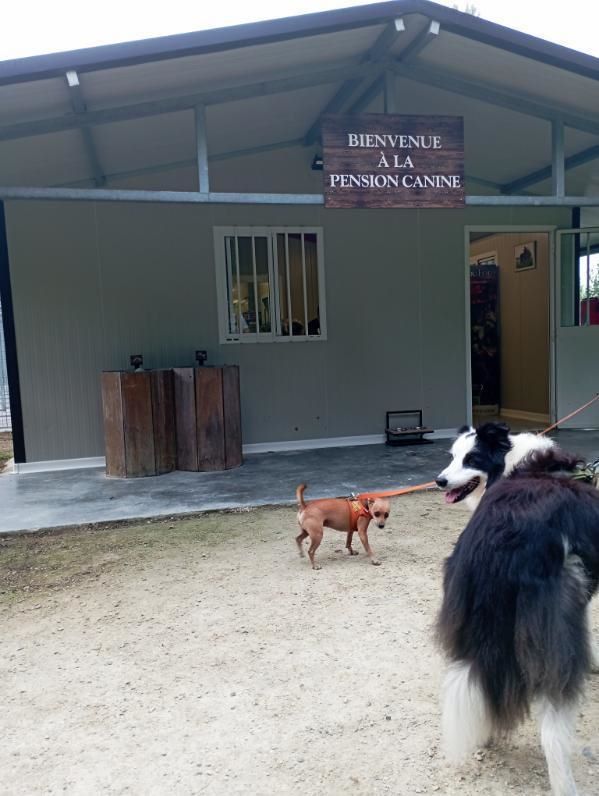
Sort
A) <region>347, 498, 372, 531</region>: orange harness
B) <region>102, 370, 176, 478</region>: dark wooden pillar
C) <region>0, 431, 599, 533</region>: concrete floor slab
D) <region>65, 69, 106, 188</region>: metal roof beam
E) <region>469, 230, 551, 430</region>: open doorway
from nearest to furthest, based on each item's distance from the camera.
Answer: <region>347, 498, 372, 531</region>: orange harness, <region>65, 69, 106, 188</region>: metal roof beam, <region>0, 431, 599, 533</region>: concrete floor slab, <region>102, 370, 176, 478</region>: dark wooden pillar, <region>469, 230, 551, 430</region>: open doorway

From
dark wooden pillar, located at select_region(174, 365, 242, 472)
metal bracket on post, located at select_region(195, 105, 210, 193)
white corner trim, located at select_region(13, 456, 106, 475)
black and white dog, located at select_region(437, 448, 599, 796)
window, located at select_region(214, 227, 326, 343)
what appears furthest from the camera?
window, located at select_region(214, 227, 326, 343)

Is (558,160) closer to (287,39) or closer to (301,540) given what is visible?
(287,39)

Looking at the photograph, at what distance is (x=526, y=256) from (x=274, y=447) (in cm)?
557

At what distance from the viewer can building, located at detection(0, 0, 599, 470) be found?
5.00 m

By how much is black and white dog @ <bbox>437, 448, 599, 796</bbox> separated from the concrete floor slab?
3.53 metres

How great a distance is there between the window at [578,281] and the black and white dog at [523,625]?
7482mm

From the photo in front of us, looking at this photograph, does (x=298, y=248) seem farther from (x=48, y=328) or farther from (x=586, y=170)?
(x=586, y=170)

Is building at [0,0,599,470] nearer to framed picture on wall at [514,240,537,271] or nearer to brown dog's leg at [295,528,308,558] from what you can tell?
framed picture on wall at [514,240,537,271]

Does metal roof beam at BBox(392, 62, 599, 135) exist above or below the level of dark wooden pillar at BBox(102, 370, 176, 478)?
above

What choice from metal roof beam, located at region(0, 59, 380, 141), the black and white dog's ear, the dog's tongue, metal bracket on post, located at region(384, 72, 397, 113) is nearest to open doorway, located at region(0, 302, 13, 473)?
metal roof beam, located at region(0, 59, 380, 141)

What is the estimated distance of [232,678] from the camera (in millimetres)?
2541

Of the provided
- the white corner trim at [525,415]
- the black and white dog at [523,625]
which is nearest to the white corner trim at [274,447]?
the white corner trim at [525,415]

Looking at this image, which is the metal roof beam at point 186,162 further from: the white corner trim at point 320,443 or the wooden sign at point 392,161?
the white corner trim at point 320,443

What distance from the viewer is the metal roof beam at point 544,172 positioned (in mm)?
7043
